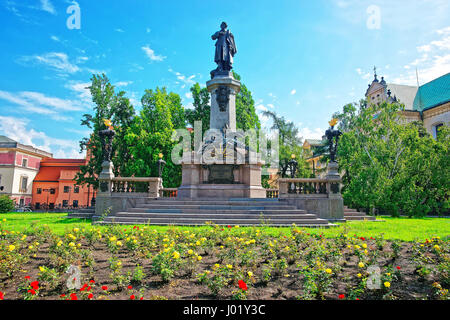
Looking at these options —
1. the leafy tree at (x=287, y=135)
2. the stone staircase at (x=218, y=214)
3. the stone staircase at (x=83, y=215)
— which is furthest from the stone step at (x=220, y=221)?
A: the leafy tree at (x=287, y=135)

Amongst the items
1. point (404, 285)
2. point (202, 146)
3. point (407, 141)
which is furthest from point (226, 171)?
point (407, 141)

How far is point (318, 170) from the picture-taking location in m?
42.2

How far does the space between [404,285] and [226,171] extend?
46.1 ft

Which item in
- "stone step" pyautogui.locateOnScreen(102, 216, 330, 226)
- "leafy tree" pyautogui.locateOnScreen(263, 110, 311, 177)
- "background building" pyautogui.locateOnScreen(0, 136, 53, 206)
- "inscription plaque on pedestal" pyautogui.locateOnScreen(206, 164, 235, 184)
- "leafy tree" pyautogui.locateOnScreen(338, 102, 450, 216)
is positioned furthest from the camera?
"background building" pyautogui.locateOnScreen(0, 136, 53, 206)

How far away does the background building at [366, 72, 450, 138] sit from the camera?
4306cm

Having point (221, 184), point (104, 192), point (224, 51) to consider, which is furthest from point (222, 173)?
point (224, 51)

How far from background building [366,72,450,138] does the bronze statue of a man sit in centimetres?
2963

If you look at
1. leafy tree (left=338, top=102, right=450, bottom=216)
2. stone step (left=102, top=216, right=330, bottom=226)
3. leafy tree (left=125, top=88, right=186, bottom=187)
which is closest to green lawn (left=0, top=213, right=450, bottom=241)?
stone step (left=102, top=216, right=330, bottom=226)

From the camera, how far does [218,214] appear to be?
546 inches

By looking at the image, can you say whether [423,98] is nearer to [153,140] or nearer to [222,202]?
[153,140]

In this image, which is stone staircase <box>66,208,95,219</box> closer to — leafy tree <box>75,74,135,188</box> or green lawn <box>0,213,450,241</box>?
green lawn <box>0,213,450,241</box>

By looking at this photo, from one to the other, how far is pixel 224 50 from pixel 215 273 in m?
19.8

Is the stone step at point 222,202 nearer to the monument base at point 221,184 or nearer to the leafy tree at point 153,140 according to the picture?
the monument base at point 221,184
